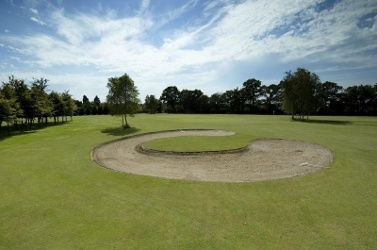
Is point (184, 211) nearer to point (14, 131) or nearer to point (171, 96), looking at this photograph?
point (14, 131)

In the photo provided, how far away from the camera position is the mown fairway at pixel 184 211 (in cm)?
900

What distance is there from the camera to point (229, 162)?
67.5ft

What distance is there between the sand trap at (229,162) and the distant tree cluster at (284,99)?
3836cm

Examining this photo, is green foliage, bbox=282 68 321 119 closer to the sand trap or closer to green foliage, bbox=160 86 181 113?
the sand trap

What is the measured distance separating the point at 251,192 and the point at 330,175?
22.4ft

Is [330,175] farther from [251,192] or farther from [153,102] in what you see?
[153,102]

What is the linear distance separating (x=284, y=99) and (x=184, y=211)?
194ft

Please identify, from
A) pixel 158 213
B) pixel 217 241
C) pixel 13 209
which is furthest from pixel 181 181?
pixel 13 209

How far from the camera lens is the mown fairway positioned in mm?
9000

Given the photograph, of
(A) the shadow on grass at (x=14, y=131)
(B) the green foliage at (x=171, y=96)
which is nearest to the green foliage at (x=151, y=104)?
(B) the green foliage at (x=171, y=96)

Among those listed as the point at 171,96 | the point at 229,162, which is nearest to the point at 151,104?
the point at 171,96

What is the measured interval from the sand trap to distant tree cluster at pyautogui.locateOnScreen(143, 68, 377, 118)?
126ft

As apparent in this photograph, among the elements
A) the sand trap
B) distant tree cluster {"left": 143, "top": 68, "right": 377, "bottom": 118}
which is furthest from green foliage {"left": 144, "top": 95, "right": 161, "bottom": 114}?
the sand trap

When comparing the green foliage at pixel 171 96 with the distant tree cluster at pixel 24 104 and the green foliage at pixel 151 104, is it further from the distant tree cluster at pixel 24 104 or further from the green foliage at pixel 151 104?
the distant tree cluster at pixel 24 104
